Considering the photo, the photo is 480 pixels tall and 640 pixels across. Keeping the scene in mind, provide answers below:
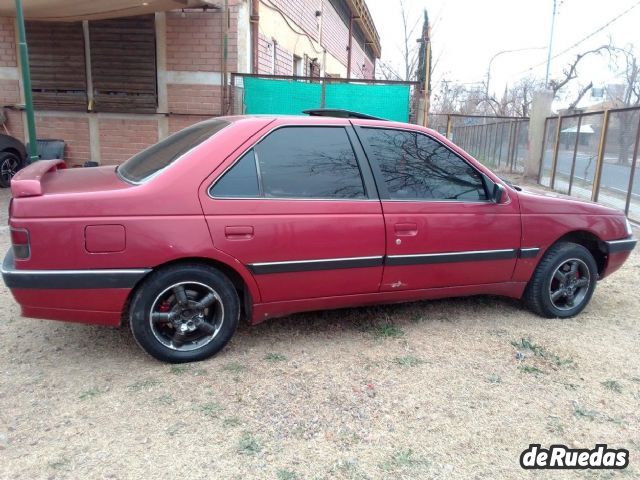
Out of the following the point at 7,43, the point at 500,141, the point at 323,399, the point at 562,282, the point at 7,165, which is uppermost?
the point at 7,43

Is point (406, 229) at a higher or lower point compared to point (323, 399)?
higher

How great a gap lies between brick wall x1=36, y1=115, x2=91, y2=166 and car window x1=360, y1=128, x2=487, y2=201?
7438 millimetres

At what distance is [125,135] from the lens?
9344 mm

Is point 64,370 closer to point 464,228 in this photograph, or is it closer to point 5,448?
point 5,448

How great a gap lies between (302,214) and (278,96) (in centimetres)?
619

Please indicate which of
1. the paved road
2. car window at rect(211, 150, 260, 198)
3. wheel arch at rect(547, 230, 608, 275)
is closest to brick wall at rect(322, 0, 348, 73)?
the paved road

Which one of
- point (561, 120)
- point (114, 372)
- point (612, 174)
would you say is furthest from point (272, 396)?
point (561, 120)

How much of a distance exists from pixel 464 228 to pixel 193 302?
1969 millimetres

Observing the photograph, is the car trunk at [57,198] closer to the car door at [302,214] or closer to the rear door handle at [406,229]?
the car door at [302,214]

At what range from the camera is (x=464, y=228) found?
150 inches

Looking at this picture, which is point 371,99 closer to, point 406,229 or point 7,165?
point 406,229

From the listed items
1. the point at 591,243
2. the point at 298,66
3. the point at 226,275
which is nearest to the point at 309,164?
the point at 226,275

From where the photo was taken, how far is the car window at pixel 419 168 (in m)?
3.69

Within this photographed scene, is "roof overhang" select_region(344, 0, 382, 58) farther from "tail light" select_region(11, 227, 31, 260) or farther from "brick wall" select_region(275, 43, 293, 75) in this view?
"tail light" select_region(11, 227, 31, 260)
